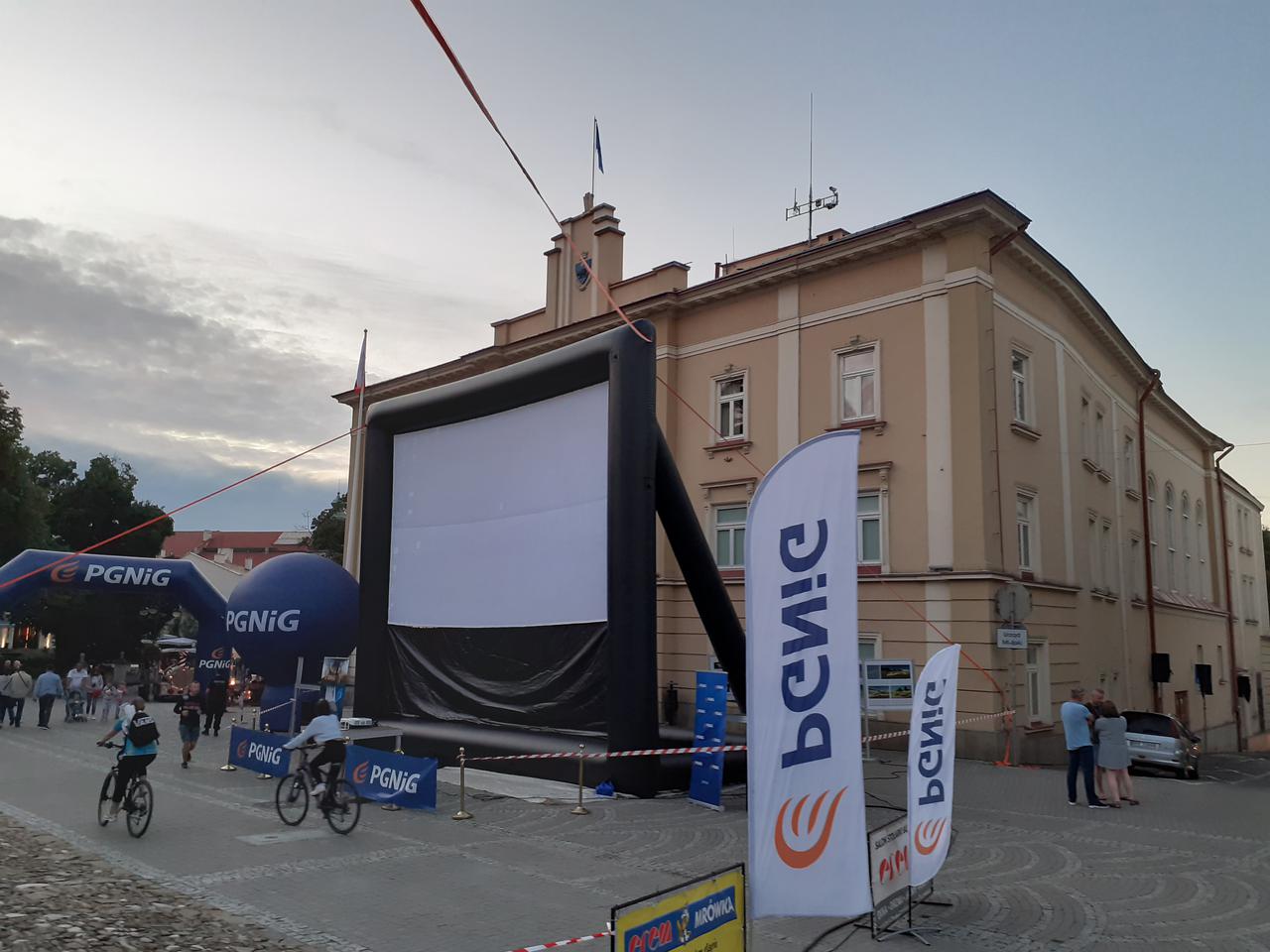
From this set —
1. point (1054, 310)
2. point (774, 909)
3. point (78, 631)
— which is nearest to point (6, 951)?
point (774, 909)

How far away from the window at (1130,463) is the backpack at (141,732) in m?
29.4


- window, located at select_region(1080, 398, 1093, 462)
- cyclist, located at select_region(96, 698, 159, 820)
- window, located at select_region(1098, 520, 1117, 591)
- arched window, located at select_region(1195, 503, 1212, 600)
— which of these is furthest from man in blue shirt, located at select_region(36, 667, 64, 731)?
arched window, located at select_region(1195, 503, 1212, 600)

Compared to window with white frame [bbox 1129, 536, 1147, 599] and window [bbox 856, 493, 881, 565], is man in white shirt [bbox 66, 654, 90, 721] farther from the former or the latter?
window with white frame [bbox 1129, 536, 1147, 599]

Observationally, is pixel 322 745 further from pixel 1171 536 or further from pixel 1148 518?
pixel 1171 536

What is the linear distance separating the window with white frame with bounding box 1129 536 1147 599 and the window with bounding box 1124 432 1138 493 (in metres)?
1.73

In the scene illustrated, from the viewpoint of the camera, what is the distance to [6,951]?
6793 millimetres

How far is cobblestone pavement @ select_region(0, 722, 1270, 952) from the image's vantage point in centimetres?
777

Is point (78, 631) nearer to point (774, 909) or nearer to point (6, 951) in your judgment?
point (6, 951)

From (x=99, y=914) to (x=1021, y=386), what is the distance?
21464 mm

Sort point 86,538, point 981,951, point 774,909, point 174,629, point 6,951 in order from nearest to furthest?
point 774,909
point 6,951
point 981,951
point 86,538
point 174,629

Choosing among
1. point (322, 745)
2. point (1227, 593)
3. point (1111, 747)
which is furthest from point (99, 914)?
point (1227, 593)

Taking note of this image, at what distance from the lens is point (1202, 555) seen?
39.4 metres

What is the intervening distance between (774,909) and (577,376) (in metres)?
11.9

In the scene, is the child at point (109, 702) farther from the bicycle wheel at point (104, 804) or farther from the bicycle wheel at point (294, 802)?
the bicycle wheel at point (294, 802)
